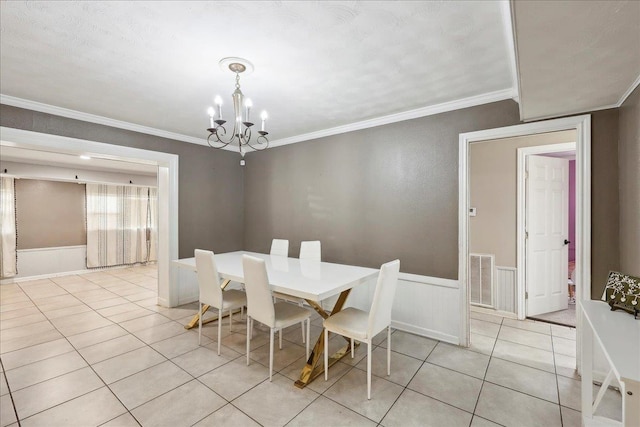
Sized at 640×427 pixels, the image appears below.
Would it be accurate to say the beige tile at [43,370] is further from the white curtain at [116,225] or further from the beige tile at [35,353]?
the white curtain at [116,225]

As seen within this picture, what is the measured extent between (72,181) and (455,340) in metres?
7.42

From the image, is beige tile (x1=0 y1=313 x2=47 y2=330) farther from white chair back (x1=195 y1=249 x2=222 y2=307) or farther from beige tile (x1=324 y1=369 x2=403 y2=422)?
beige tile (x1=324 y1=369 x2=403 y2=422)

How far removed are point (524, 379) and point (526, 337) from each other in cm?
93

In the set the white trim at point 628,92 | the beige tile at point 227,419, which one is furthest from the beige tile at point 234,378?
the white trim at point 628,92

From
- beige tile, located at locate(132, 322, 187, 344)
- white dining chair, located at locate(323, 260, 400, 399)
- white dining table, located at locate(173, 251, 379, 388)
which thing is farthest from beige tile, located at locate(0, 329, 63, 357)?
white dining chair, located at locate(323, 260, 400, 399)

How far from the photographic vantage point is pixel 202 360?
251 cm

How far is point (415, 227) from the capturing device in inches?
120

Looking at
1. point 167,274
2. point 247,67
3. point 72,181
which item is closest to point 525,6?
point 247,67

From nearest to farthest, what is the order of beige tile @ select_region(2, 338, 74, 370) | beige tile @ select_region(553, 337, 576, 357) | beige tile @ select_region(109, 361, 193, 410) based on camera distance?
1. beige tile @ select_region(109, 361, 193, 410)
2. beige tile @ select_region(2, 338, 74, 370)
3. beige tile @ select_region(553, 337, 576, 357)

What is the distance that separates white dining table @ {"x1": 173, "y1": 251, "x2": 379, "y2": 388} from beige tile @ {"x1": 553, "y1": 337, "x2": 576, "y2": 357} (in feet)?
6.20

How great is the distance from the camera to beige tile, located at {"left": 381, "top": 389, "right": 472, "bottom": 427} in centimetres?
176

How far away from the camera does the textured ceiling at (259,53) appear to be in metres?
1.53

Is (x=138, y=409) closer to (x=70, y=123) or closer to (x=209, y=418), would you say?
(x=209, y=418)

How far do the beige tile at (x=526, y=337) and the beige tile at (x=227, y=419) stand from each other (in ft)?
8.61
